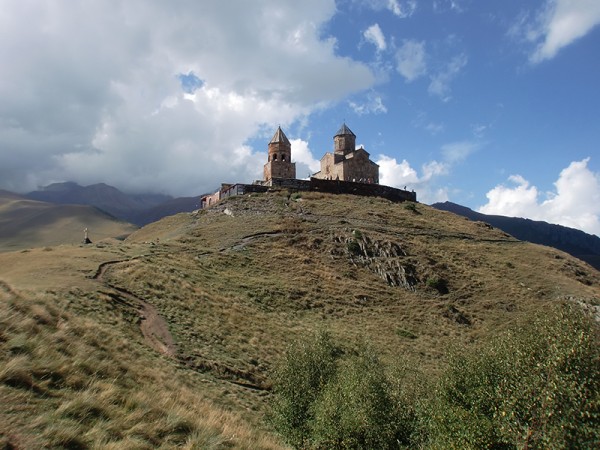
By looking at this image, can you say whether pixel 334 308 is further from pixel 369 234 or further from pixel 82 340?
pixel 82 340

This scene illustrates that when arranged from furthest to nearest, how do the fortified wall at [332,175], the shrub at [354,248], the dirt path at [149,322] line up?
1. the fortified wall at [332,175]
2. the shrub at [354,248]
3. the dirt path at [149,322]

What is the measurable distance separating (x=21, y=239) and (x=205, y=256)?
106473 millimetres

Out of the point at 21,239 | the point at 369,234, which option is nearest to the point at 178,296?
the point at 369,234

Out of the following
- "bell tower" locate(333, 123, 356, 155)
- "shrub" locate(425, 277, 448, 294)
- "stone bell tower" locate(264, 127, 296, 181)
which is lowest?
"shrub" locate(425, 277, 448, 294)

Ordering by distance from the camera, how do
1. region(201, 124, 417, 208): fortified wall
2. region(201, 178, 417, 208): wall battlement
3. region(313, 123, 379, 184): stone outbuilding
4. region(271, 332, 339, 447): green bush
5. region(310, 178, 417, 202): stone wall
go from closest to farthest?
region(271, 332, 339, 447): green bush < region(201, 178, 417, 208): wall battlement < region(201, 124, 417, 208): fortified wall < region(310, 178, 417, 202): stone wall < region(313, 123, 379, 184): stone outbuilding

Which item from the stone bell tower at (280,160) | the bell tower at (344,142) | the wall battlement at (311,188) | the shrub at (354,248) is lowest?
the shrub at (354,248)

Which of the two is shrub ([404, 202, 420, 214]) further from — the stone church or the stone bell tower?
the stone bell tower

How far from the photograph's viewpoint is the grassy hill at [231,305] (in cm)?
918

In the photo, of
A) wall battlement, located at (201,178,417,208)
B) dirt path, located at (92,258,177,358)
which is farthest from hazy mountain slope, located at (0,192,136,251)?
dirt path, located at (92,258,177,358)

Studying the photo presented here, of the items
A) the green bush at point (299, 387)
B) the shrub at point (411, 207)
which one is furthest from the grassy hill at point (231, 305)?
→ the green bush at point (299, 387)

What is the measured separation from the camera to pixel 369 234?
5353 centimetres

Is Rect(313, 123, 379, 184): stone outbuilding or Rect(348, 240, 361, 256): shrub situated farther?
Rect(313, 123, 379, 184): stone outbuilding

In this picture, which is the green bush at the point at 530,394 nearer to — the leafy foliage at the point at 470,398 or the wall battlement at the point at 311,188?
the leafy foliage at the point at 470,398

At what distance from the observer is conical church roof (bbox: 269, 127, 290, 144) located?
239 feet
